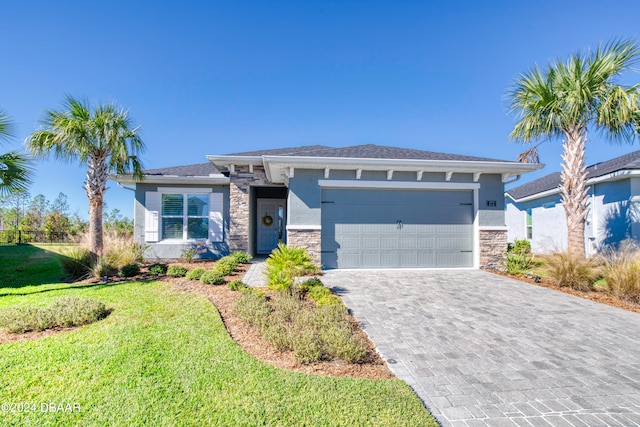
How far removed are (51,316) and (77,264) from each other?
4260 millimetres

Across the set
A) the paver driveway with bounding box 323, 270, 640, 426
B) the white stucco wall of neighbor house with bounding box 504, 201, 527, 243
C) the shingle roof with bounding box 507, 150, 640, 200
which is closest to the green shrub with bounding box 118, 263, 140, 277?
the paver driveway with bounding box 323, 270, 640, 426

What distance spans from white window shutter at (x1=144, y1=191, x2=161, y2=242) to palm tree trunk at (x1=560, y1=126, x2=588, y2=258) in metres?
14.0

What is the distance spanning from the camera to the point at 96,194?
7.89 metres

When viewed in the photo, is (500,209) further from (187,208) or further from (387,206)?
(187,208)

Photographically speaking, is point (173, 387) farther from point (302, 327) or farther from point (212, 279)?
point (212, 279)

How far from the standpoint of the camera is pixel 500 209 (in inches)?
336

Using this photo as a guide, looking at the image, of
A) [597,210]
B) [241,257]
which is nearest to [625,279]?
[597,210]

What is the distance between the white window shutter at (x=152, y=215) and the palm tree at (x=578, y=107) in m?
13.4

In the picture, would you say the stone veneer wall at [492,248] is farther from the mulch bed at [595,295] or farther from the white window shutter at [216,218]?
the white window shutter at [216,218]

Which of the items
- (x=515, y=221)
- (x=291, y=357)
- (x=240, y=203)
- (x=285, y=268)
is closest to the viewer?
(x=291, y=357)

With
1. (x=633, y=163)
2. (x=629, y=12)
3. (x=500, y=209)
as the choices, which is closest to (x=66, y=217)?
(x=500, y=209)

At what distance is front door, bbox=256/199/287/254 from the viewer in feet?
40.8

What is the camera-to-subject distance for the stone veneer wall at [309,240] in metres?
7.94

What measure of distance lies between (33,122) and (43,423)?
903 cm
